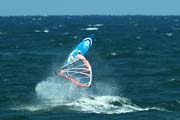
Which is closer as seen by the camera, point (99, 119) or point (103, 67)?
point (99, 119)

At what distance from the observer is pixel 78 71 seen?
146ft

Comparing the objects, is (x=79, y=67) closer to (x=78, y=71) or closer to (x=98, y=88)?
(x=78, y=71)

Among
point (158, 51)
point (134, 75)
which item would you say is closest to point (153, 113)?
point (134, 75)

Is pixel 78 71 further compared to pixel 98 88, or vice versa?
pixel 98 88

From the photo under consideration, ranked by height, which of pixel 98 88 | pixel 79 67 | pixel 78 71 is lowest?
pixel 98 88

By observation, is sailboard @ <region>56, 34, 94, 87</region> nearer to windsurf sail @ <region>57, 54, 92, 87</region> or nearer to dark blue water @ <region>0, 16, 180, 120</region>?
windsurf sail @ <region>57, 54, 92, 87</region>

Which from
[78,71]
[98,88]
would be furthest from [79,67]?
[98,88]

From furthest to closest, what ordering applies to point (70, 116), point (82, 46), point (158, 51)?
point (158, 51), point (70, 116), point (82, 46)

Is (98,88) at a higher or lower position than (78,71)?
lower

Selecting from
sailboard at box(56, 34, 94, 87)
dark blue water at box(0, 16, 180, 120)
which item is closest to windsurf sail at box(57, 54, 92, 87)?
sailboard at box(56, 34, 94, 87)

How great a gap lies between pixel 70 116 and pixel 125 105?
673 cm

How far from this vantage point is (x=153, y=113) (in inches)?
1842

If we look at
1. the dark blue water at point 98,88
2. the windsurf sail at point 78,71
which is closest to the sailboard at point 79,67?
the windsurf sail at point 78,71

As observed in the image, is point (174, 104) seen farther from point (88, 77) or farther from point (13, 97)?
point (13, 97)
